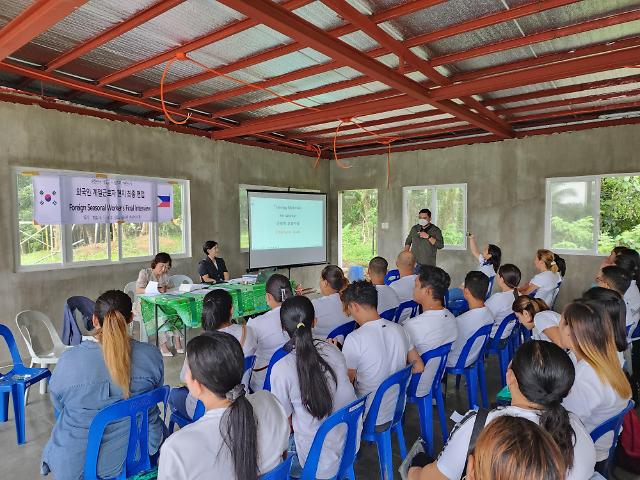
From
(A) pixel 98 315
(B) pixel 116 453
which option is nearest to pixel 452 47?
(A) pixel 98 315

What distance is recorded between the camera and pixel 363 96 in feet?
16.8

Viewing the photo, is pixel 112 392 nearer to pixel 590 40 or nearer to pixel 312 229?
pixel 590 40

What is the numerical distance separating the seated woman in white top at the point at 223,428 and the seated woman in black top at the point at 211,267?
13.6 feet

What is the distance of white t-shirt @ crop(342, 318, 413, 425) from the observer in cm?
211

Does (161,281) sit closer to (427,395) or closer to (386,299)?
(386,299)

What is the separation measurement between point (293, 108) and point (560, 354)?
196 inches

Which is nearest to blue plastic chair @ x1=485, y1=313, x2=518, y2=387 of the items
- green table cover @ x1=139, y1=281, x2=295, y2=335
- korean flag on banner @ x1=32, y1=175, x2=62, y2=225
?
green table cover @ x1=139, y1=281, x2=295, y2=335

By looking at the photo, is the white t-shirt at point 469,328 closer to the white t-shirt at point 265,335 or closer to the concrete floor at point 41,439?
the concrete floor at point 41,439

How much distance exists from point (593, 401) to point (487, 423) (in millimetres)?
770

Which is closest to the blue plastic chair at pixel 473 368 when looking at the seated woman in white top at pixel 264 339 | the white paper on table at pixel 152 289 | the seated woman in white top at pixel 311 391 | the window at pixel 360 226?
the seated woman in white top at pixel 264 339

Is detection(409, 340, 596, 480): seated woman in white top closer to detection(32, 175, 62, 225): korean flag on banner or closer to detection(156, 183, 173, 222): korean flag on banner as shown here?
detection(32, 175, 62, 225): korean flag on banner

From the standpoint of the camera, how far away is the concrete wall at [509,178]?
6070 millimetres

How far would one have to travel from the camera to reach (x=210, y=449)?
115 cm

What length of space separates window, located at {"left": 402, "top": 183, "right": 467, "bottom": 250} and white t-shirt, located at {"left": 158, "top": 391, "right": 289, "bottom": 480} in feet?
21.5
